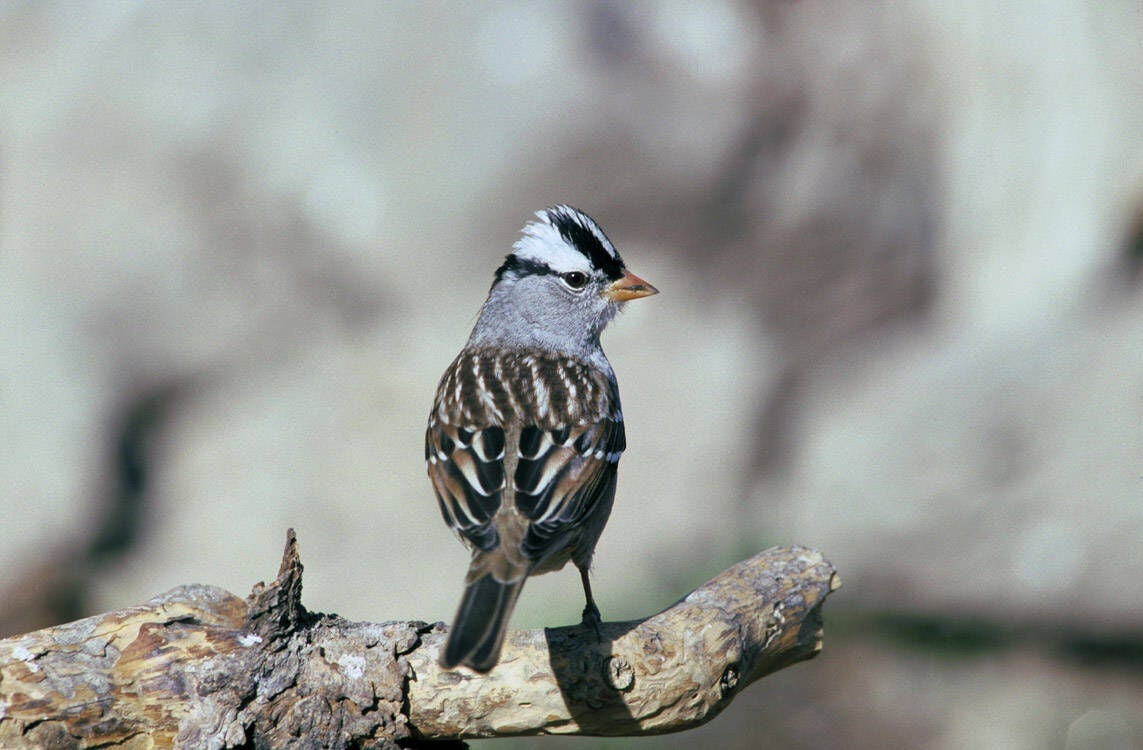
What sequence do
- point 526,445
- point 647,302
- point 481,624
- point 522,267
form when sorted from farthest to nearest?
point 647,302 < point 522,267 < point 526,445 < point 481,624

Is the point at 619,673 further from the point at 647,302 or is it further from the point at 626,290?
the point at 647,302

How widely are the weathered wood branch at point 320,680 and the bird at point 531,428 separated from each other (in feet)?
0.81

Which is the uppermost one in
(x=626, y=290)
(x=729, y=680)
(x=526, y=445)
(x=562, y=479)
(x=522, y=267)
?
(x=522, y=267)

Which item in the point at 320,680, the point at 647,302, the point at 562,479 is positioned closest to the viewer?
the point at 320,680

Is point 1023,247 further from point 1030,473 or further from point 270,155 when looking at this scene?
point 270,155

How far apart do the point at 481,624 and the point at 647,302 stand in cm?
547

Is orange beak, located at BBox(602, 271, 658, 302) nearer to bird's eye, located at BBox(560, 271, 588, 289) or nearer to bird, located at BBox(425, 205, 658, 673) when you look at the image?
bird, located at BBox(425, 205, 658, 673)

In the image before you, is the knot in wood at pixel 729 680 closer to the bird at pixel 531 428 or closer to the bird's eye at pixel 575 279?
the bird at pixel 531 428

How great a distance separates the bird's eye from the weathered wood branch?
1671 mm

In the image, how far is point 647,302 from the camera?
8.34 metres

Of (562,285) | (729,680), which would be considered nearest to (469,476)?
(729,680)

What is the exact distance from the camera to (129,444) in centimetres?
781

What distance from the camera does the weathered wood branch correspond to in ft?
10.9

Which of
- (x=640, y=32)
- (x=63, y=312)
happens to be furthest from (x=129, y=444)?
(x=640, y=32)
